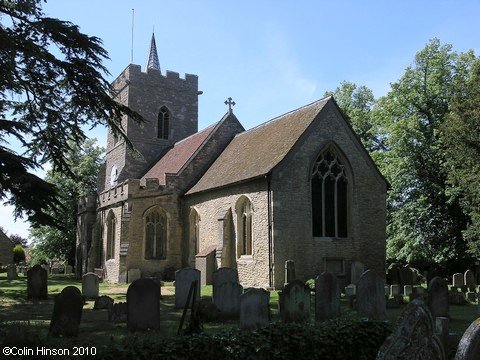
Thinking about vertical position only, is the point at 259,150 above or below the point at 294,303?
above

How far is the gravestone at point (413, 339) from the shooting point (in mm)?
4438

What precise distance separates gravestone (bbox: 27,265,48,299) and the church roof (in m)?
8.41

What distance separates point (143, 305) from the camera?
9344 millimetres

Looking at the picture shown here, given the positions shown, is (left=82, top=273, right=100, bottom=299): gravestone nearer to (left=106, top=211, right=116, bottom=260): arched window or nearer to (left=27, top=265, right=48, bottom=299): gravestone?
(left=27, top=265, right=48, bottom=299): gravestone

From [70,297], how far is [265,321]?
3.79 m

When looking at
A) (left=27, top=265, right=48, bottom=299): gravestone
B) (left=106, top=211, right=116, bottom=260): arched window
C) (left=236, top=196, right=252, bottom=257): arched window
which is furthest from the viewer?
(left=106, top=211, right=116, bottom=260): arched window

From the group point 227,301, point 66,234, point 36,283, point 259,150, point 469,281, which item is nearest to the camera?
point 227,301

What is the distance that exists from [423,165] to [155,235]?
16.7m

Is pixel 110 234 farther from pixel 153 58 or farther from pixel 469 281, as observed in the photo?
pixel 469 281

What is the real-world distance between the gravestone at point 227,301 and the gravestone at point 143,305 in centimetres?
193

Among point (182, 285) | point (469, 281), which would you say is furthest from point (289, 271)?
point (469, 281)

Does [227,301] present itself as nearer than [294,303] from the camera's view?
No

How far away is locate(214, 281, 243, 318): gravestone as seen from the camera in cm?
1097

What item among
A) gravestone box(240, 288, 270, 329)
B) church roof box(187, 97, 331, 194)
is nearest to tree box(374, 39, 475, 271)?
church roof box(187, 97, 331, 194)
